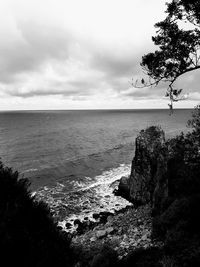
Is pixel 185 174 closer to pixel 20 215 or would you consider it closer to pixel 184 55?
pixel 184 55

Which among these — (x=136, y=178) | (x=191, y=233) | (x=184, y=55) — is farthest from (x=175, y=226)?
(x=136, y=178)

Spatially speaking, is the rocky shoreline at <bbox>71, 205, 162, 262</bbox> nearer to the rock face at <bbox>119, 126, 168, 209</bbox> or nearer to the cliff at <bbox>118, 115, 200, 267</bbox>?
the cliff at <bbox>118, 115, 200, 267</bbox>

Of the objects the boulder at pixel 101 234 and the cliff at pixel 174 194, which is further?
the boulder at pixel 101 234

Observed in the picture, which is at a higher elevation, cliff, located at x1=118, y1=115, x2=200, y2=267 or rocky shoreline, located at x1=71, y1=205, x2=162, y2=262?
cliff, located at x1=118, y1=115, x2=200, y2=267

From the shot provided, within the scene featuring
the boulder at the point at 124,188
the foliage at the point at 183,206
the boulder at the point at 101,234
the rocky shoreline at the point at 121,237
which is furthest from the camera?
the boulder at the point at 124,188

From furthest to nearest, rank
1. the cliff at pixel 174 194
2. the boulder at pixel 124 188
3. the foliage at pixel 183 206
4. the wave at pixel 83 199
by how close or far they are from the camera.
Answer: the boulder at pixel 124 188 < the wave at pixel 83 199 < the cliff at pixel 174 194 < the foliage at pixel 183 206

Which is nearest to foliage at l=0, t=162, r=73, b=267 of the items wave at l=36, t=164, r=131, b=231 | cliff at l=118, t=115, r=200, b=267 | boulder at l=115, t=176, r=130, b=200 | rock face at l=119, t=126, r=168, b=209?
cliff at l=118, t=115, r=200, b=267

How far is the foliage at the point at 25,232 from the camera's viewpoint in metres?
4.73

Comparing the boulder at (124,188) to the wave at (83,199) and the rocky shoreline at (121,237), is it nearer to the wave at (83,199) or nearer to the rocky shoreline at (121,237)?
the wave at (83,199)

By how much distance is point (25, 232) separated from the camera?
5.24m

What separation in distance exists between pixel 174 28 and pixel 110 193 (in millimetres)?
24497

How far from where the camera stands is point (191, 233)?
418 inches

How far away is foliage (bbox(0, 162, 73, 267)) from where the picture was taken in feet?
15.5

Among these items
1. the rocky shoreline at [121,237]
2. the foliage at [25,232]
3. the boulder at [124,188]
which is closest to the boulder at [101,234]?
the rocky shoreline at [121,237]
